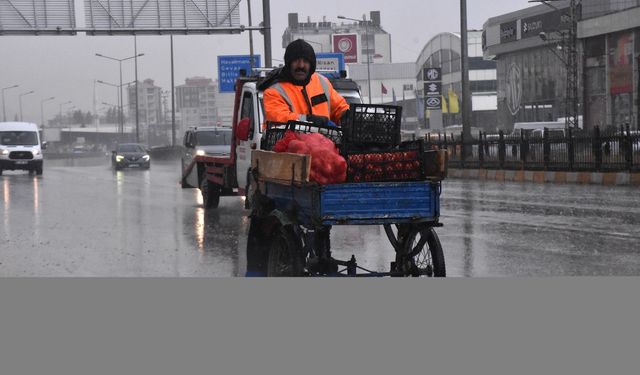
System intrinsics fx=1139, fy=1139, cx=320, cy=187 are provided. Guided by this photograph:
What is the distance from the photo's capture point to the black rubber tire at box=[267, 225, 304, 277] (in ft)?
26.4

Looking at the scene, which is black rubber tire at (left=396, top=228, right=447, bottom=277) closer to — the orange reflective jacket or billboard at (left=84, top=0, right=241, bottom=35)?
the orange reflective jacket

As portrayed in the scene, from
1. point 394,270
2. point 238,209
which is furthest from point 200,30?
point 394,270

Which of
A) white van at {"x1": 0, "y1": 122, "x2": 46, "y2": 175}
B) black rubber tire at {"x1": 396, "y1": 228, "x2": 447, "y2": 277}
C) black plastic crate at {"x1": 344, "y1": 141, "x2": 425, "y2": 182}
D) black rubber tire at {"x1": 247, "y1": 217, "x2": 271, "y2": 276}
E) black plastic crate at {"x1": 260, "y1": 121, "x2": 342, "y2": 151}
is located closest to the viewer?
black rubber tire at {"x1": 396, "y1": 228, "x2": 447, "y2": 277}

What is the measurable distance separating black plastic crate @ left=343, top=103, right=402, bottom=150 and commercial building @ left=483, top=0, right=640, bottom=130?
4781 cm

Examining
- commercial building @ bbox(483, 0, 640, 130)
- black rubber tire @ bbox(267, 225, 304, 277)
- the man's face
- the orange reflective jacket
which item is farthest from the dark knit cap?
commercial building @ bbox(483, 0, 640, 130)

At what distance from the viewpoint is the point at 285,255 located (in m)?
8.33

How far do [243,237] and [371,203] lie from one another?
735 cm

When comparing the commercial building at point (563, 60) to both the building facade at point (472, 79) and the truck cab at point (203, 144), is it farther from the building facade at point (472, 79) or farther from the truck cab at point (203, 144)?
the truck cab at point (203, 144)

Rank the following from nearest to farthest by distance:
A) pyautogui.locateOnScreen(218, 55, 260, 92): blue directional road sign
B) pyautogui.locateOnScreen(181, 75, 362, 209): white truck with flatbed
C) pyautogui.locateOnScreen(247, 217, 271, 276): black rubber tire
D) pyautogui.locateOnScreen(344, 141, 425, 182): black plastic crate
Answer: pyautogui.locateOnScreen(344, 141, 425, 182): black plastic crate, pyautogui.locateOnScreen(247, 217, 271, 276): black rubber tire, pyautogui.locateOnScreen(181, 75, 362, 209): white truck with flatbed, pyautogui.locateOnScreen(218, 55, 260, 92): blue directional road sign

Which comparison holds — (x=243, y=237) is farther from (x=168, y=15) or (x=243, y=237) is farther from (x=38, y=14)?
(x=38, y=14)

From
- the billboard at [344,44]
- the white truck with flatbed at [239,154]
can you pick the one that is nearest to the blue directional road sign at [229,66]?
the white truck with flatbed at [239,154]

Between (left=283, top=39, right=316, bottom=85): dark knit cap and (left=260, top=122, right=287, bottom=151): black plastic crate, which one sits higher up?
(left=283, top=39, right=316, bottom=85): dark knit cap

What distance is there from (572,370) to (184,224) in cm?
1227

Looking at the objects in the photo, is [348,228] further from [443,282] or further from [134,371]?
[134,371]
